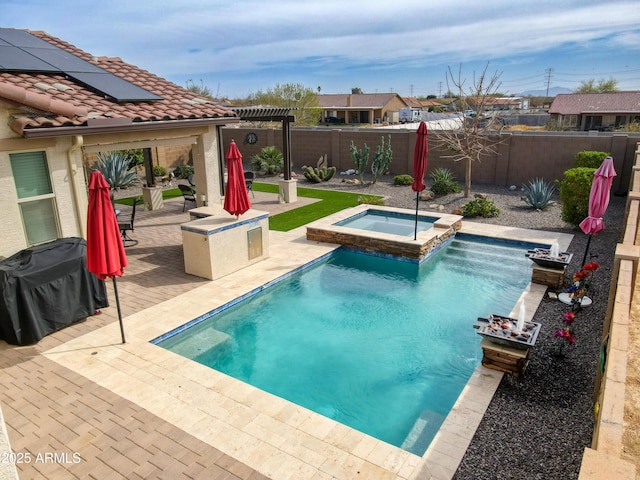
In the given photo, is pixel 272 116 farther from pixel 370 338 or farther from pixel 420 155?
pixel 370 338

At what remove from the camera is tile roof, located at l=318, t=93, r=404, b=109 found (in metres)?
70.1

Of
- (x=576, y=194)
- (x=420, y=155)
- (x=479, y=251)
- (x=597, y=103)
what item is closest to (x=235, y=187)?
(x=420, y=155)

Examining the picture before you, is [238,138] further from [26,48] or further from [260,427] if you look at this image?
[260,427]

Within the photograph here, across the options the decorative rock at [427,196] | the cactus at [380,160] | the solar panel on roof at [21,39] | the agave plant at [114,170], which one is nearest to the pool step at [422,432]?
the decorative rock at [427,196]

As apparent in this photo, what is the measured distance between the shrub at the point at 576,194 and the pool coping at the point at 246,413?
636cm

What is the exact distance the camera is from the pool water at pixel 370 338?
268 inches

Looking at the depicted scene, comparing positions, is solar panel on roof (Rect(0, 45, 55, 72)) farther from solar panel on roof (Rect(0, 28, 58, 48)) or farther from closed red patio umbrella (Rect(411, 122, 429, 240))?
closed red patio umbrella (Rect(411, 122, 429, 240))

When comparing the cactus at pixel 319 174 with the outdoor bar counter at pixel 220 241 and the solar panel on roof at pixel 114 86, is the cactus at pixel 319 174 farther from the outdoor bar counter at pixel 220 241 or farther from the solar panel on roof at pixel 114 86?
the outdoor bar counter at pixel 220 241

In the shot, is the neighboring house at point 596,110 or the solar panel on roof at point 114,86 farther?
the neighboring house at point 596,110

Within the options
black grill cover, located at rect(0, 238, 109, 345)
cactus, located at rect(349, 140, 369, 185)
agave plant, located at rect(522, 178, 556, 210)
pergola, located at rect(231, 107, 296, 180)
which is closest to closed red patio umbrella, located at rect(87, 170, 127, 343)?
black grill cover, located at rect(0, 238, 109, 345)

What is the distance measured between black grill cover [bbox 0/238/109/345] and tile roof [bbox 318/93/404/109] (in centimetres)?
6486

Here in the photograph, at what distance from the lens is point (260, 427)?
5.79m

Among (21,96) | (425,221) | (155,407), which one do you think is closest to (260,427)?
(155,407)

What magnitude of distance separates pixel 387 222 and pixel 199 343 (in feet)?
29.4
